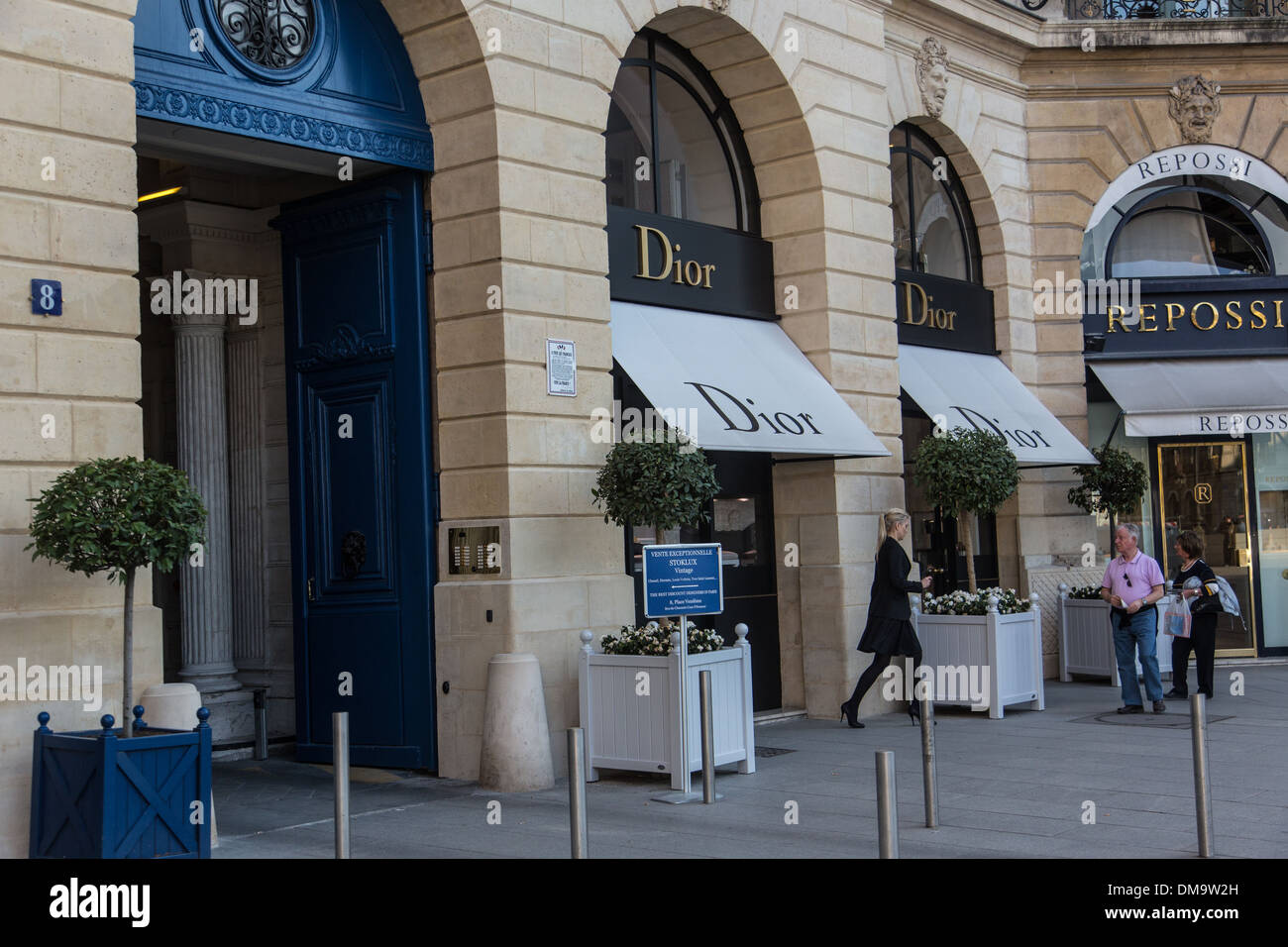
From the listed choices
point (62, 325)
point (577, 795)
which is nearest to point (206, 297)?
point (62, 325)

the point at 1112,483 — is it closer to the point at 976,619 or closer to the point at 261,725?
the point at 976,619

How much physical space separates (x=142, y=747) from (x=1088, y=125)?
1553 cm

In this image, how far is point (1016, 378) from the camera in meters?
18.5

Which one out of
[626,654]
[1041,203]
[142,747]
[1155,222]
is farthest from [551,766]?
[1155,222]

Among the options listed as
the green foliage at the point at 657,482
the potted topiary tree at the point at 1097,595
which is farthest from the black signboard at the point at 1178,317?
the green foliage at the point at 657,482

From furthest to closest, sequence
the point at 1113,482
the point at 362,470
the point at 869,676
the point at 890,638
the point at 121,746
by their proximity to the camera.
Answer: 1. the point at 1113,482
2. the point at 869,676
3. the point at 890,638
4. the point at 362,470
5. the point at 121,746

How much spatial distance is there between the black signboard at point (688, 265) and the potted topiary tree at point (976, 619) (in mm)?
2439

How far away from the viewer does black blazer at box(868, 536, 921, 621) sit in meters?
13.6

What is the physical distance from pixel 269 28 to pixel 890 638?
766 cm

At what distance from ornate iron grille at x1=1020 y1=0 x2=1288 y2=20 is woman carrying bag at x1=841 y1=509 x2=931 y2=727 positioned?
9.45 metres

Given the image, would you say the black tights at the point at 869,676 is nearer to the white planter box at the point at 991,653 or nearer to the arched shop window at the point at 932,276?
the white planter box at the point at 991,653

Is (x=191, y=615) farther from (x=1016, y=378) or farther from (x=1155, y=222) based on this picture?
(x=1155, y=222)

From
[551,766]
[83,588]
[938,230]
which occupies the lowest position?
[551,766]

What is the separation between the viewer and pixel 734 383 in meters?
13.3
